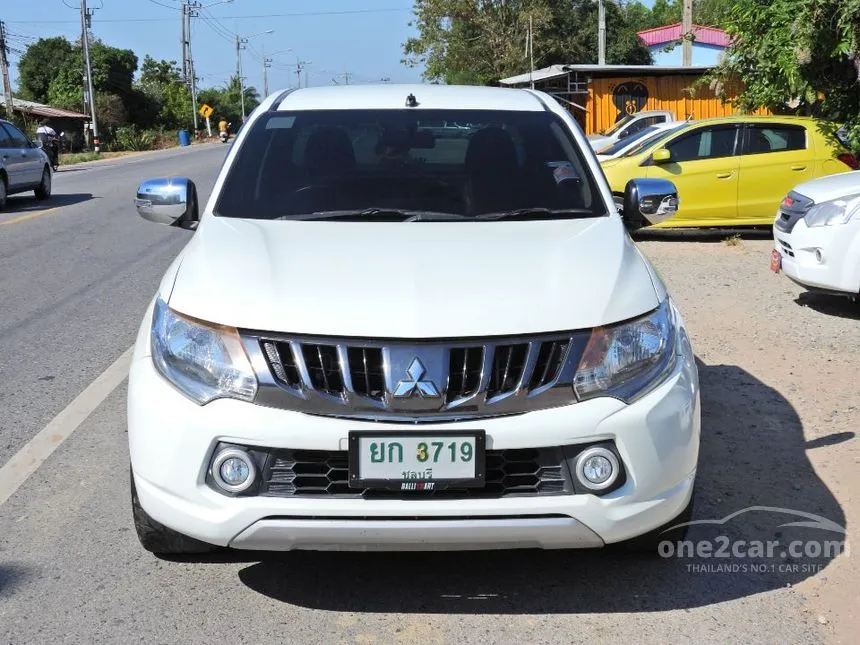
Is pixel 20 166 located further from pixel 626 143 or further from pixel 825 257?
pixel 825 257

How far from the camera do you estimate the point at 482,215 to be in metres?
4.20

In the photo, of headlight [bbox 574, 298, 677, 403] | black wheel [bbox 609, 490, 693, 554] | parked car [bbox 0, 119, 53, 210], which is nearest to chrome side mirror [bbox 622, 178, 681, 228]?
headlight [bbox 574, 298, 677, 403]

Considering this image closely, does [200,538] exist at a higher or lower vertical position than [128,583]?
higher

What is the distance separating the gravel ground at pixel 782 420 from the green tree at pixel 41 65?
7351 centimetres

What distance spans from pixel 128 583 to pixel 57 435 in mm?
1827

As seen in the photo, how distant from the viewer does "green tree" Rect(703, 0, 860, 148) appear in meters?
12.4

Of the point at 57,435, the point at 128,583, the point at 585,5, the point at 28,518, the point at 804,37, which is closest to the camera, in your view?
the point at 128,583

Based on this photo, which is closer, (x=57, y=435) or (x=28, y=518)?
(x=28, y=518)

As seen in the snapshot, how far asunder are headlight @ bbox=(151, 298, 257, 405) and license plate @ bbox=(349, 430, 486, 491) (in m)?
0.37

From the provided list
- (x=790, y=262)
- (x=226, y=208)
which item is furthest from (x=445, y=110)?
(x=790, y=262)

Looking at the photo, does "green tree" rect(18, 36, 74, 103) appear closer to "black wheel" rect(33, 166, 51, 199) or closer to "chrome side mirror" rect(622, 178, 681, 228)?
"black wheel" rect(33, 166, 51, 199)

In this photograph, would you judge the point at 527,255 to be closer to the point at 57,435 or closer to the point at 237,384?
the point at 237,384

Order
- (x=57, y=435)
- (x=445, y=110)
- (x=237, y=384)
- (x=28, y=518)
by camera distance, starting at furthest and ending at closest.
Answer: (x=57, y=435), (x=445, y=110), (x=28, y=518), (x=237, y=384)

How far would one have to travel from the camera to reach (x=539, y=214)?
4172mm
